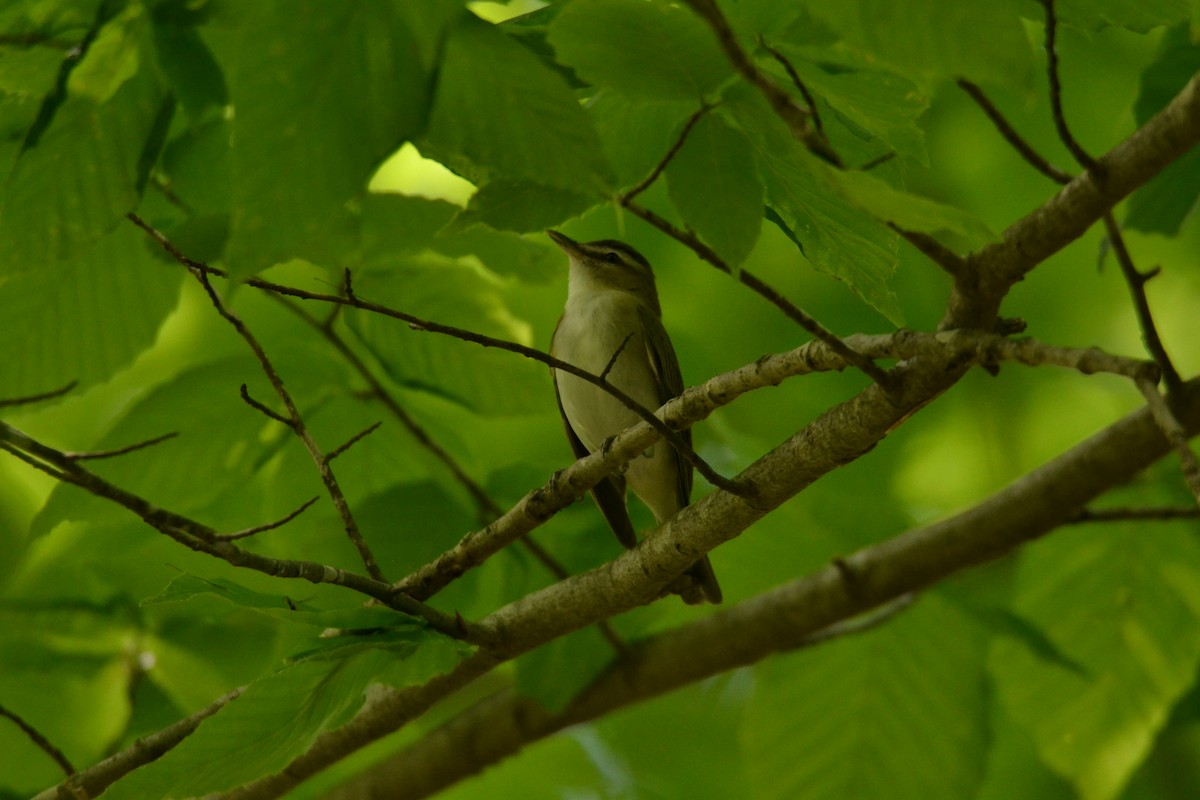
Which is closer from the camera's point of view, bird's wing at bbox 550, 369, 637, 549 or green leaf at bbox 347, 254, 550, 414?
green leaf at bbox 347, 254, 550, 414

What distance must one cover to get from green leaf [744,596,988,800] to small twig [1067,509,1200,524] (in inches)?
20.9

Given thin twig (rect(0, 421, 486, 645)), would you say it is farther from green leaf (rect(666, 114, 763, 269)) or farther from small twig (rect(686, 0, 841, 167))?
small twig (rect(686, 0, 841, 167))

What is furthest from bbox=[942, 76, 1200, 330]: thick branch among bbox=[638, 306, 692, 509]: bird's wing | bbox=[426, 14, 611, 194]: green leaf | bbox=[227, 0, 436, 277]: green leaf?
bbox=[638, 306, 692, 509]: bird's wing

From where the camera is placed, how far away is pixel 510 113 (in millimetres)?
1568

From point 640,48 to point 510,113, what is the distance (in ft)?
0.73

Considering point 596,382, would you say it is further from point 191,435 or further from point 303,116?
point 191,435

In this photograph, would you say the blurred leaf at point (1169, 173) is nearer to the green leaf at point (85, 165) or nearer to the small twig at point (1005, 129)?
the small twig at point (1005, 129)

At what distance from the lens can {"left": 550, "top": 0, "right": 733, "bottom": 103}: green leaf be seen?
1.62m

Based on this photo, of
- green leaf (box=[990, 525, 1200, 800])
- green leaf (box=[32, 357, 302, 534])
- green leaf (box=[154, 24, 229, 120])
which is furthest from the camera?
green leaf (box=[990, 525, 1200, 800])

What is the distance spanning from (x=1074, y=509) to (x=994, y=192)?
2414mm

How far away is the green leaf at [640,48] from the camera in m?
1.62

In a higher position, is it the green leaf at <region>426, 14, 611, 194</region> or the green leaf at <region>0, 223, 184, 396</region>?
the green leaf at <region>426, 14, 611, 194</region>

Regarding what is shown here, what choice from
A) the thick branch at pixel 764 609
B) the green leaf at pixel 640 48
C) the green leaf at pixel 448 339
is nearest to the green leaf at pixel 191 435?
the green leaf at pixel 448 339

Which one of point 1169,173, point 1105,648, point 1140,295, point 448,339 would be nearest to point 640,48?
point 1140,295
